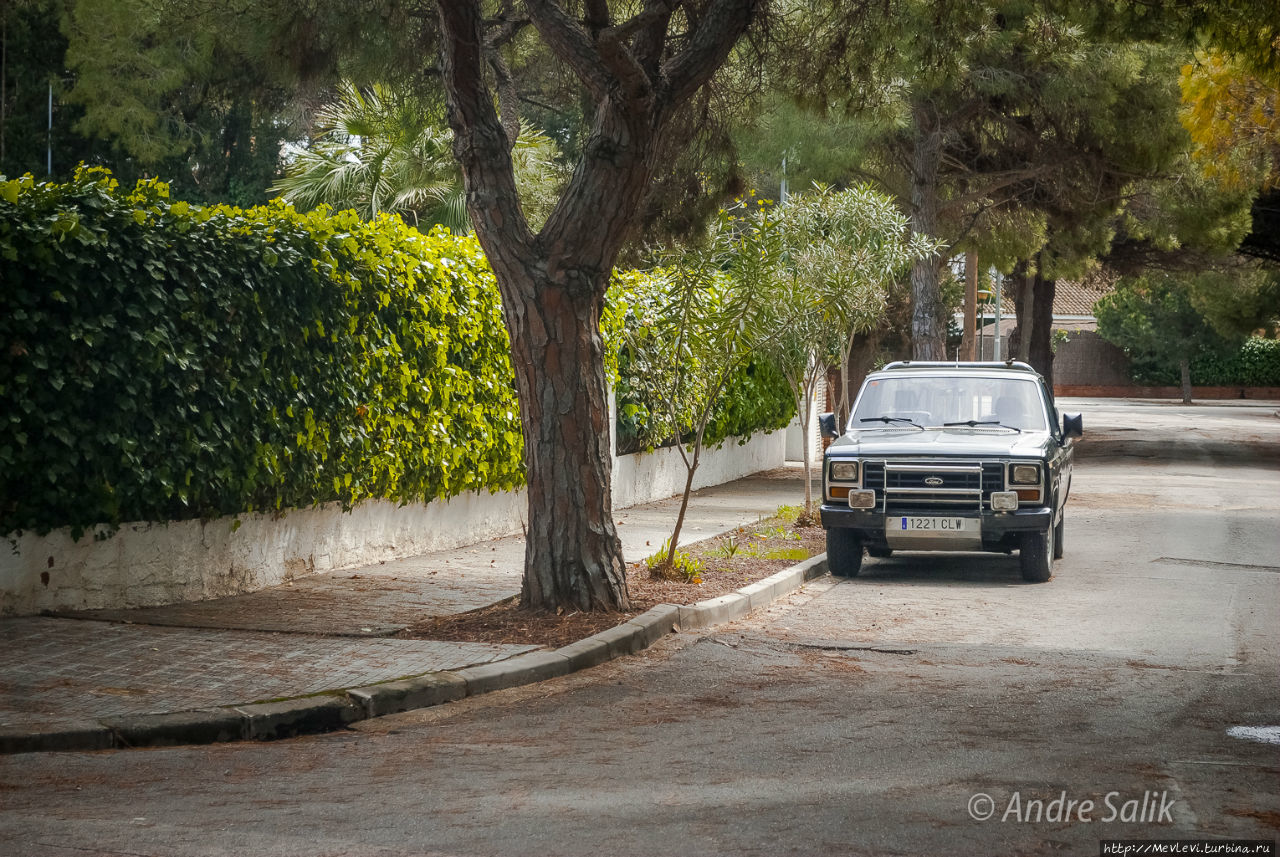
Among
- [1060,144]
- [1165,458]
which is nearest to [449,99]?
[1060,144]

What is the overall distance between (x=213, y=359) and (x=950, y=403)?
7.03 m

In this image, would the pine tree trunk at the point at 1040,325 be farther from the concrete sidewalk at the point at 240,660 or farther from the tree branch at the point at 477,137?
the tree branch at the point at 477,137

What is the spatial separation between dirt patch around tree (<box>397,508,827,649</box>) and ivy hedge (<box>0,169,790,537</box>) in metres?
2.04

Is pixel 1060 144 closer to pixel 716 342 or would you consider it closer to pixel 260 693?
pixel 716 342

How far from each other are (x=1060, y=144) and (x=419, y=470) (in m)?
16.5

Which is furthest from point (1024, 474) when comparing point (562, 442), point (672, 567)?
point (562, 442)

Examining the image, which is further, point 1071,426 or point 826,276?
point 826,276

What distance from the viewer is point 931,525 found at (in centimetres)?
1204

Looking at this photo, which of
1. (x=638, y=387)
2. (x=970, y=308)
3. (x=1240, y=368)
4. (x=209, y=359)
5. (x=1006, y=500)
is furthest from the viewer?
(x=1240, y=368)

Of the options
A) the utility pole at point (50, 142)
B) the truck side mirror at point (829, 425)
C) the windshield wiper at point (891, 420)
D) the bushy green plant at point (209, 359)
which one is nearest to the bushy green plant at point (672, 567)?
the truck side mirror at point (829, 425)

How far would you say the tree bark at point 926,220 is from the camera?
79.0 ft

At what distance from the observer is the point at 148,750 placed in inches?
254

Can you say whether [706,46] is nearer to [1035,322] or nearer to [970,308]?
[970,308]

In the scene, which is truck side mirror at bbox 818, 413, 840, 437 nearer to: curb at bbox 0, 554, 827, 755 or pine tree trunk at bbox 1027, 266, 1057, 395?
curb at bbox 0, 554, 827, 755
